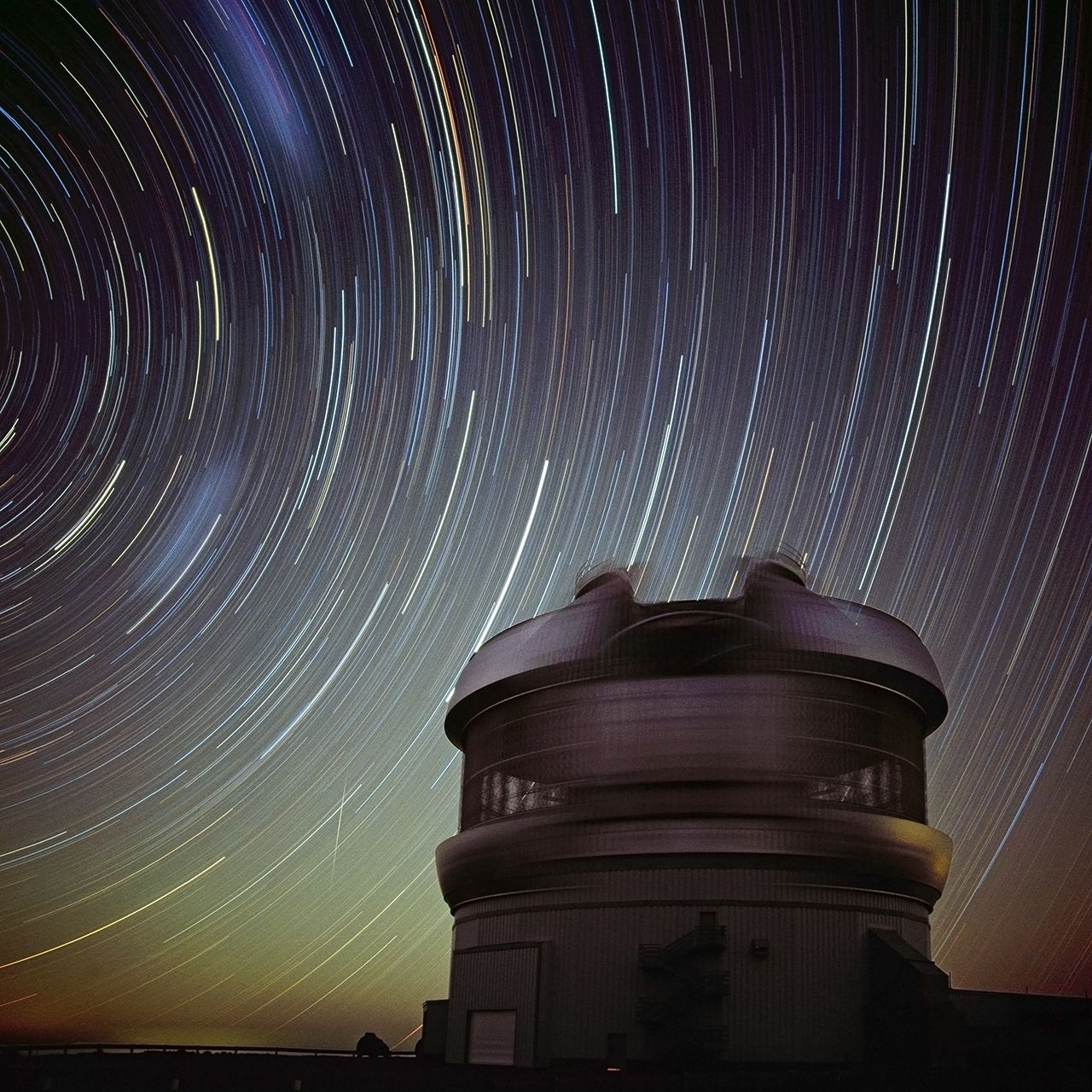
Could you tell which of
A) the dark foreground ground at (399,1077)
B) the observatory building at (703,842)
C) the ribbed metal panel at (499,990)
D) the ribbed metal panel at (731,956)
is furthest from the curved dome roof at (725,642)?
the dark foreground ground at (399,1077)

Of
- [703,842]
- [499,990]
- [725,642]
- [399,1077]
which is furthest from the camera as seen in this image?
[725,642]

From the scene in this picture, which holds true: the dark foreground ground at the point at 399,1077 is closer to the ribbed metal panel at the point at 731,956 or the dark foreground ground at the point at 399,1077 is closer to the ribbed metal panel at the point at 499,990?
the ribbed metal panel at the point at 731,956

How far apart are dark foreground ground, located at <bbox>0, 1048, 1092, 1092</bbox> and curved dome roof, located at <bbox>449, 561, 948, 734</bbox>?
8.62 m

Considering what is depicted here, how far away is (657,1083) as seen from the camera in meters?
20.3

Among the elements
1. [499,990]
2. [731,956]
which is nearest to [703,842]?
[731,956]

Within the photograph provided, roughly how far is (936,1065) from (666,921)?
5.97 metres

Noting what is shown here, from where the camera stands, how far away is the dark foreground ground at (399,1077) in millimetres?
17781

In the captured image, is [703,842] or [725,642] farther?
[725,642]

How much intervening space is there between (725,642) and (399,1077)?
11821 mm

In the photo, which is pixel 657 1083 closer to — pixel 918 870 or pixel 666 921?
pixel 666 921

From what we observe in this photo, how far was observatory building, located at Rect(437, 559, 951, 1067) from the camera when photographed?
22438mm

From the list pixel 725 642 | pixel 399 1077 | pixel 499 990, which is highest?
pixel 725 642

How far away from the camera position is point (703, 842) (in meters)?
23.3

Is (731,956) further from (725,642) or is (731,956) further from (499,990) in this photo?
(725,642)
